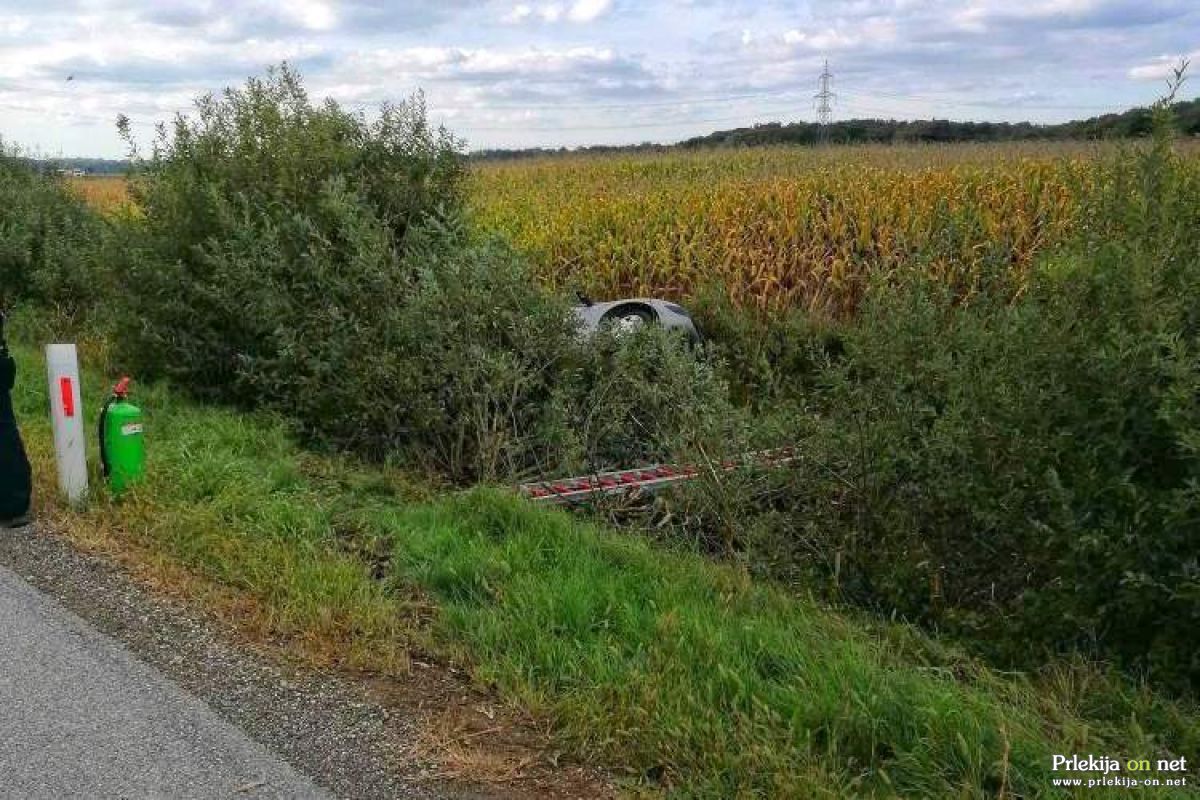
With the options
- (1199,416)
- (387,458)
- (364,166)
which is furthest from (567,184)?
(1199,416)

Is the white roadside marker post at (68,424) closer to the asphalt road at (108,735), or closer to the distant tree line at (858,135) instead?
the asphalt road at (108,735)

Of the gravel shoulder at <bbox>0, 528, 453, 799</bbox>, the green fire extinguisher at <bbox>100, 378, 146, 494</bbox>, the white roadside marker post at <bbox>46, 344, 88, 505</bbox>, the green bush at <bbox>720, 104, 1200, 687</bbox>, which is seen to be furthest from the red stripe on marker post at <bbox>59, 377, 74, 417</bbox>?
the green bush at <bbox>720, 104, 1200, 687</bbox>

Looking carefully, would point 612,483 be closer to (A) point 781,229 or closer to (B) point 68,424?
(B) point 68,424

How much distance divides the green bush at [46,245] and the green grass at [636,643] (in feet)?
21.9

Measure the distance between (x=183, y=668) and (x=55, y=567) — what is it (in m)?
1.68

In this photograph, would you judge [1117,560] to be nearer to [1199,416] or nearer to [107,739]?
[1199,416]

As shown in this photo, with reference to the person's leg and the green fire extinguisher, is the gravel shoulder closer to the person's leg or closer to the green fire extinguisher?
the person's leg

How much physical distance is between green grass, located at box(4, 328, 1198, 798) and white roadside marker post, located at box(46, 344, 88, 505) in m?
0.20

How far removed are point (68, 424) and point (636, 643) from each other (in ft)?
13.7

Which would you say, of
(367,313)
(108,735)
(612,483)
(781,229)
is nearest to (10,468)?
(367,313)

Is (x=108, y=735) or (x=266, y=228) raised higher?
(x=266, y=228)

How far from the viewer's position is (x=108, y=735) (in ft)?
11.8

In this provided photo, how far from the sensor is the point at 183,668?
4.13 m

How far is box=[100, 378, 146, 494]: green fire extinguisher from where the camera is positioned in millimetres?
6145
